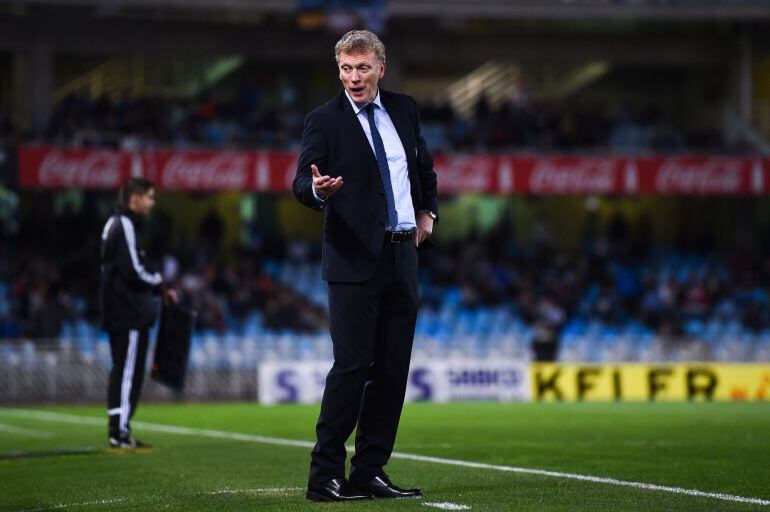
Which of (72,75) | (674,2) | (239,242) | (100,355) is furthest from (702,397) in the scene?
(72,75)

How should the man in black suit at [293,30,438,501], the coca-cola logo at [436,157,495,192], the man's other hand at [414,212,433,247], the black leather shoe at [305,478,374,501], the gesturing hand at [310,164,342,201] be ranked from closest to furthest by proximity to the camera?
the gesturing hand at [310,164,342,201] < the black leather shoe at [305,478,374,501] < the man in black suit at [293,30,438,501] < the man's other hand at [414,212,433,247] < the coca-cola logo at [436,157,495,192]

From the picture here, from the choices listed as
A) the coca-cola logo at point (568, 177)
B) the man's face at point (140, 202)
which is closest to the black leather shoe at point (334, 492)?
the man's face at point (140, 202)

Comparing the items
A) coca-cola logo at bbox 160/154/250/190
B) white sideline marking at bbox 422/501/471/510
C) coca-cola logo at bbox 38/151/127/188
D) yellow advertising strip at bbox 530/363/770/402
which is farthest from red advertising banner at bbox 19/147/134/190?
white sideline marking at bbox 422/501/471/510

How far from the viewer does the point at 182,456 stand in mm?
10523

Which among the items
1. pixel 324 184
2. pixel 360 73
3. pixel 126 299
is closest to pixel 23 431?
pixel 126 299

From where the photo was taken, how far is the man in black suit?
7.03m

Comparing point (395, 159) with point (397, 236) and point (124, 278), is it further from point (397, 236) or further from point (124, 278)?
point (124, 278)

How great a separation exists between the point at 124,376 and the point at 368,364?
4.69 meters

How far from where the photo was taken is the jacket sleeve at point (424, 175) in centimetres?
738

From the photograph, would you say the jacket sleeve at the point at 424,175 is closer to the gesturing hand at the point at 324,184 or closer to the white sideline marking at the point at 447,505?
the gesturing hand at the point at 324,184

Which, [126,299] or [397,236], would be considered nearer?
[397,236]

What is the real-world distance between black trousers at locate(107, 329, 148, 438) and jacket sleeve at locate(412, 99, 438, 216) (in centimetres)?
463

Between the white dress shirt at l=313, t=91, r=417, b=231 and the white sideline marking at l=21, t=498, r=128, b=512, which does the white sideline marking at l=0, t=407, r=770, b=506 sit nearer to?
the white dress shirt at l=313, t=91, r=417, b=231

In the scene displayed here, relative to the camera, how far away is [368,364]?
7.12 metres
